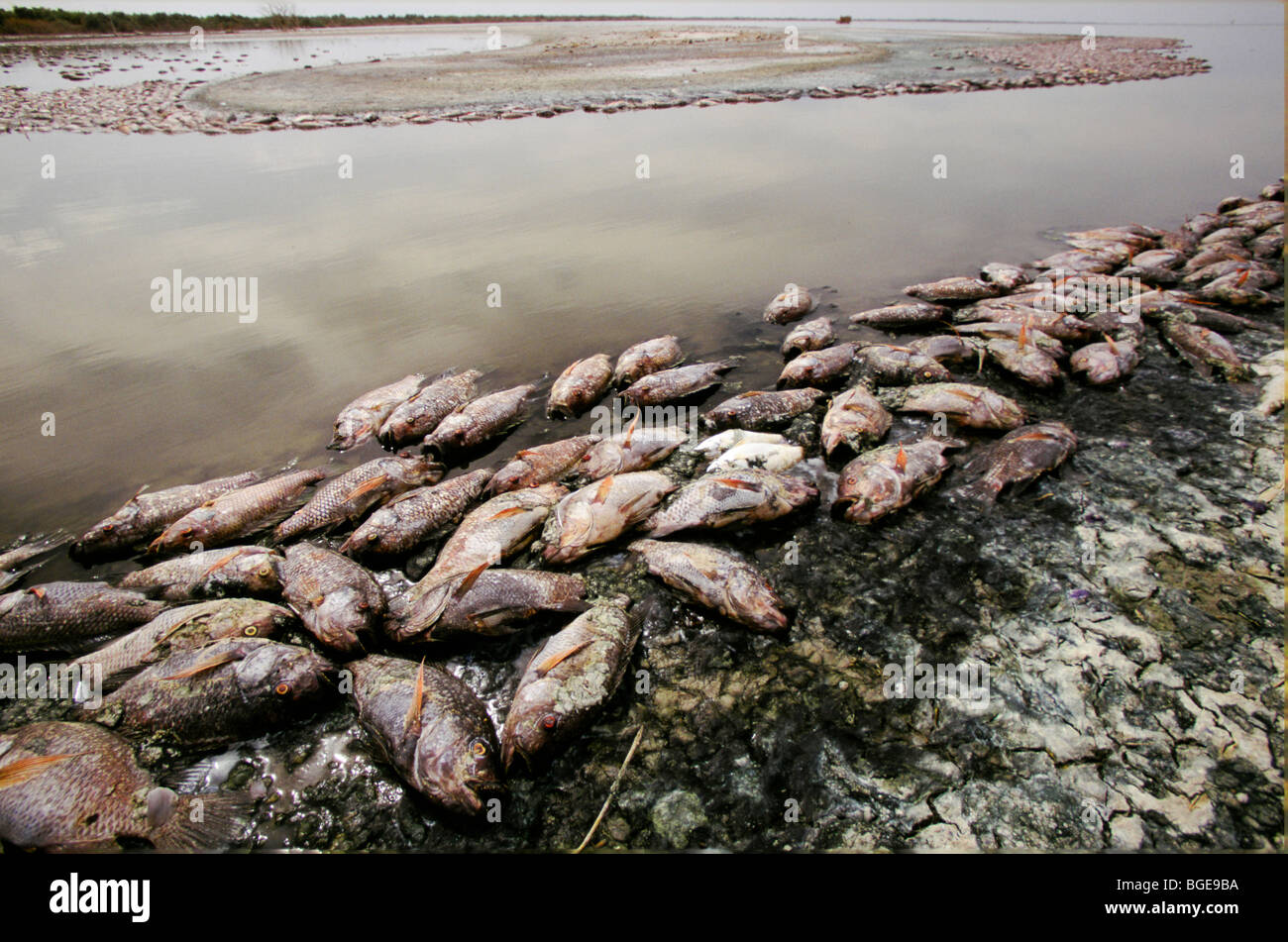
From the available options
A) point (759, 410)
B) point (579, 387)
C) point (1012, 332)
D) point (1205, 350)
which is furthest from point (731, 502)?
point (1205, 350)

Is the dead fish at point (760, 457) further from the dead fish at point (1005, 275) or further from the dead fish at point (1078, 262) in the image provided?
the dead fish at point (1078, 262)

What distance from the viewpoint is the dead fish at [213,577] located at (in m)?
4.00

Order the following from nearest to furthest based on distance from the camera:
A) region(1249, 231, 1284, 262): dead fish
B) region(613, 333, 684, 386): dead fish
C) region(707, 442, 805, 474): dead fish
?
region(707, 442, 805, 474): dead fish
region(613, 333, 684, 386): dead fish
region(1249, 231, 1284, 262): dead fish

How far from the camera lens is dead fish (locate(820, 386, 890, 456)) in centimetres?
509

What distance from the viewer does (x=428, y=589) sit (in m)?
3.76

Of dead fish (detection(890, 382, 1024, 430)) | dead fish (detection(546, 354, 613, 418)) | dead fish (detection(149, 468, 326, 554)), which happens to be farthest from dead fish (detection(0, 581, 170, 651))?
dead fish (detection(890, 382, 1024, 430))

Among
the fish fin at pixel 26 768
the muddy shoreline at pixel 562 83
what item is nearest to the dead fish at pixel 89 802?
the fish fin at pixel 26 768

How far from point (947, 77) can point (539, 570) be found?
2959cm

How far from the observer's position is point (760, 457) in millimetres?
4977

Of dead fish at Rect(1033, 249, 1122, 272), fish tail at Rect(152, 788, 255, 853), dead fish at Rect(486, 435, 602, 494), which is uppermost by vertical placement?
dead fish at Rect(1033, 249, 1122, 272)

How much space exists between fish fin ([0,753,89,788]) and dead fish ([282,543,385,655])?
1.20m

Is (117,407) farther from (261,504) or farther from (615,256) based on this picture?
(615,256)

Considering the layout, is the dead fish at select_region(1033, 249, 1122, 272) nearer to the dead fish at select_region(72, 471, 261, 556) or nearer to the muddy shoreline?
the dead fish at select_region(72, 471, 261, 556)

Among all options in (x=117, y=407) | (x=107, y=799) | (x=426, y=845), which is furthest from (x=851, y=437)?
(x=117, y=407)
